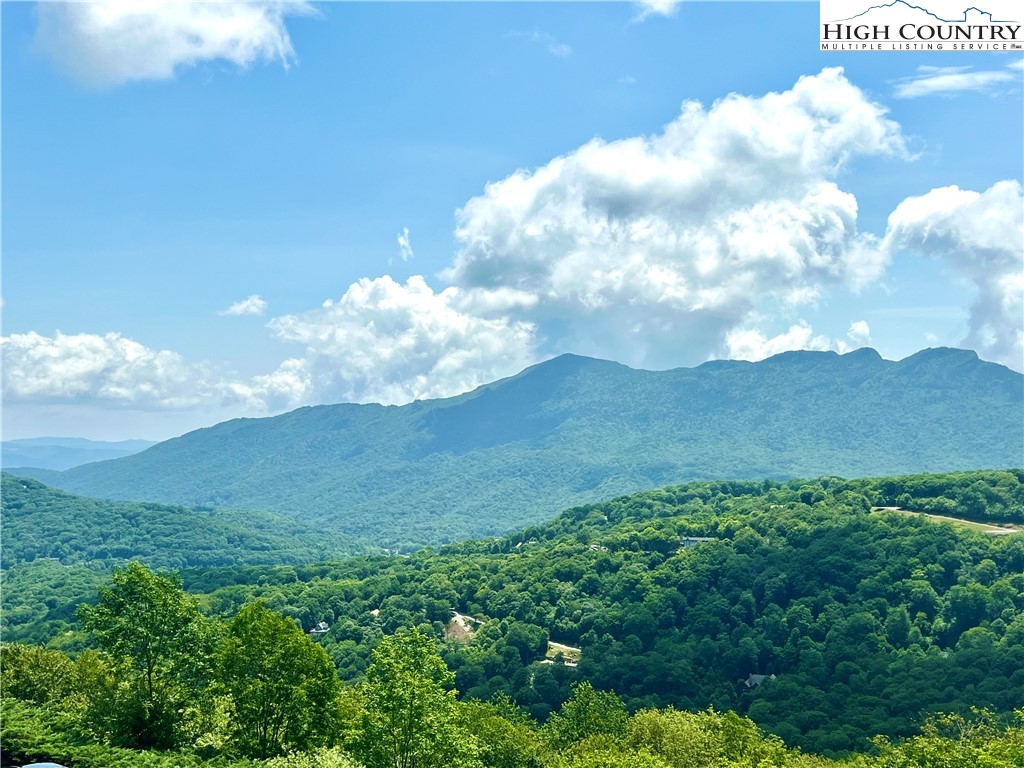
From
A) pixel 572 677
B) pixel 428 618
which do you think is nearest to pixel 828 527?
pixel 572 677

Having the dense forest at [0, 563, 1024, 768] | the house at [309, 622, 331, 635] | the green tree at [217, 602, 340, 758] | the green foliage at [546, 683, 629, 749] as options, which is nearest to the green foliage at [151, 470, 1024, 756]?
the house at [309, 622, 331, 635]

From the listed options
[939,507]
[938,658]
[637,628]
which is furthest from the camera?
[939,507]

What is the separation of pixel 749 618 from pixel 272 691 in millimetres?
90823

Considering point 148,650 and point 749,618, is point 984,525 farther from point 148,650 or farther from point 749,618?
point 148,650

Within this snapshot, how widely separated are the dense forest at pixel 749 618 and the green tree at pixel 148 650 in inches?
567

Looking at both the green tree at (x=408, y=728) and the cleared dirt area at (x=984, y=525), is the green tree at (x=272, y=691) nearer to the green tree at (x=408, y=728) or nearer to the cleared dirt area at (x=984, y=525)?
the green tree at (x=408, y=728)

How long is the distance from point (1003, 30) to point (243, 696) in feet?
186

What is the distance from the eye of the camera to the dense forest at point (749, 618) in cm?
8662

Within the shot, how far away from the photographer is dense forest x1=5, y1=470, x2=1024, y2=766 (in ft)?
284

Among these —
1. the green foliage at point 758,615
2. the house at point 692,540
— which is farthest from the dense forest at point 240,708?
the house at point 692,540

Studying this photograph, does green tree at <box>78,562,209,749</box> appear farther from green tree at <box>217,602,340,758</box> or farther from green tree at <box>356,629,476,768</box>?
green tree at <box>356,629,476,768</box>

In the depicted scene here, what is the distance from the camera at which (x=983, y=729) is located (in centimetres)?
6594

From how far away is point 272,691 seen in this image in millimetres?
43469

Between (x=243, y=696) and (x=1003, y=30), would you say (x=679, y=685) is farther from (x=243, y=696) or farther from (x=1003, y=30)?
Answer: (x=1003, y=30)
